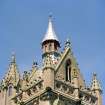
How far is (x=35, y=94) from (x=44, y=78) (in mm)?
2190

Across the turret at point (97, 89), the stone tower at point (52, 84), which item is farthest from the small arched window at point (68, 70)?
the turret at point (97, 89)

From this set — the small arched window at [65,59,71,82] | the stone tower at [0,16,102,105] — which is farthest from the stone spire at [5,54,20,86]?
the small arched window at [65,59,71,82]

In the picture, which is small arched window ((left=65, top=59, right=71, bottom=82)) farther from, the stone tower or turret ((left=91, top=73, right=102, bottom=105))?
turret ((left=91, top=73, right=102, bottom=105))

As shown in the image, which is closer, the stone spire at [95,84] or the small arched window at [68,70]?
the small arched window at [68,70]

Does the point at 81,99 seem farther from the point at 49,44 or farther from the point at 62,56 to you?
the point at 49,44

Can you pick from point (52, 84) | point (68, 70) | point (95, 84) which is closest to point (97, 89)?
point (95, 84)

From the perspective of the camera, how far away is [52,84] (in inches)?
2126

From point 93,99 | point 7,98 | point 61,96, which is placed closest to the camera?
point 61,96

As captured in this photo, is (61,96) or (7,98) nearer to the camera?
(61,96)

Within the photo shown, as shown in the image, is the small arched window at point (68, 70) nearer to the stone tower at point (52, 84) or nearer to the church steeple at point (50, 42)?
the stone tower at point (52, 84)

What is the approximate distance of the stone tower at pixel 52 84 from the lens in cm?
5431

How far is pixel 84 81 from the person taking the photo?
61000 millimetres

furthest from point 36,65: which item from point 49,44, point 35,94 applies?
point 35,94

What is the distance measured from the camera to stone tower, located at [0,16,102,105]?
54.3 meters
